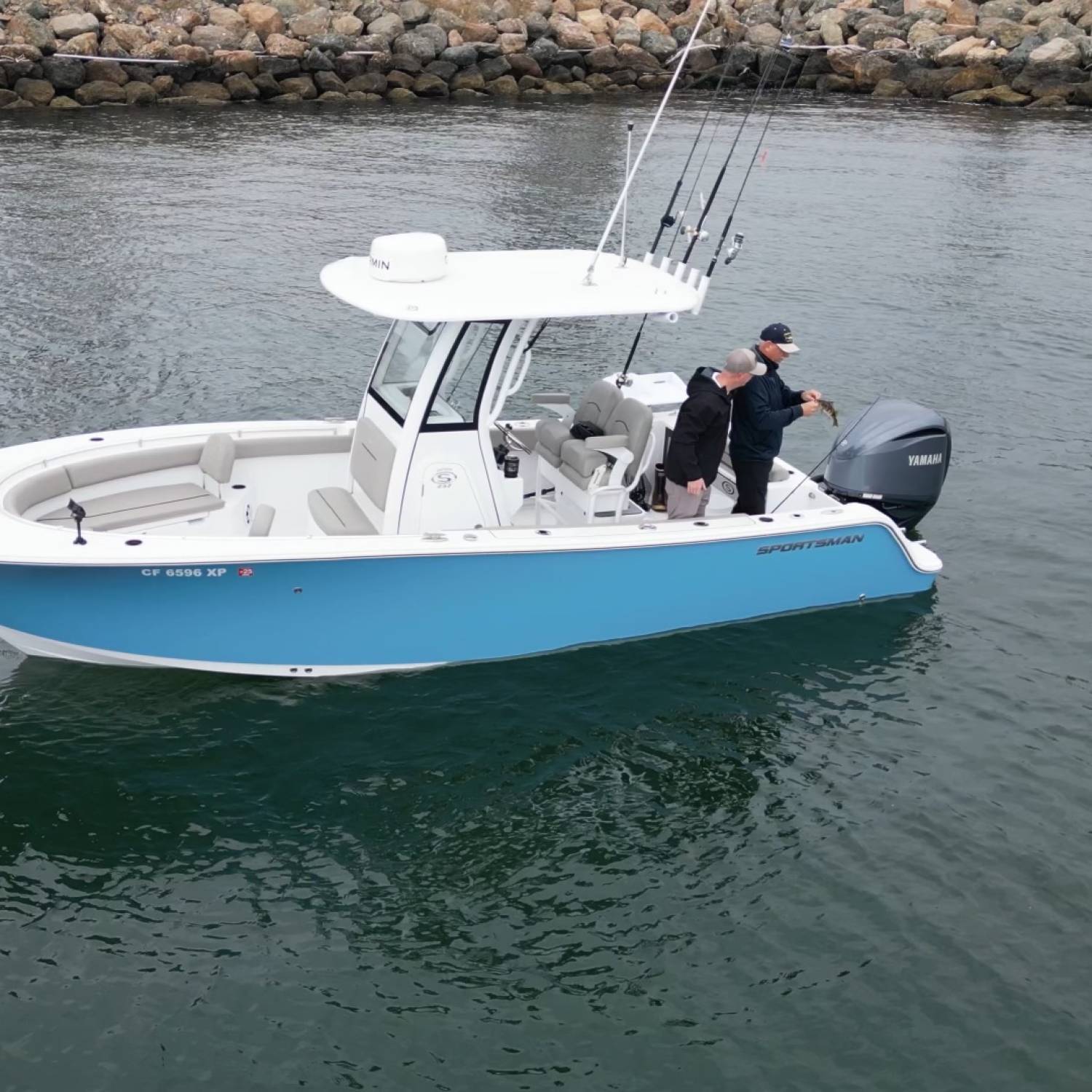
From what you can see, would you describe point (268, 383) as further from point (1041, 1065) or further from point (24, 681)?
point (1041, 1065)

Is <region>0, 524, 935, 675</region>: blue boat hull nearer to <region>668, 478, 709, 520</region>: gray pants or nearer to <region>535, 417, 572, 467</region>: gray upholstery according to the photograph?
<region>668, 478, 709, 520</region>: gray pants

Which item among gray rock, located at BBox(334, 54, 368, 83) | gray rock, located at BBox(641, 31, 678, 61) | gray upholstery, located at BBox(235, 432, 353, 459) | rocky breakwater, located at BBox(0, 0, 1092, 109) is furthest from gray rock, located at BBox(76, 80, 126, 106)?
gray upholstery, located at BBox(235, 432, 353, 459)

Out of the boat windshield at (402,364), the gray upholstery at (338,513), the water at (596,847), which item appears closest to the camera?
the water at (596,847)

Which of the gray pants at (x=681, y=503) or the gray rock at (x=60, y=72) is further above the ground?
the gray rock at (x=60, y=72)

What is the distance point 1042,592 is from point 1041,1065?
5493 millimetres

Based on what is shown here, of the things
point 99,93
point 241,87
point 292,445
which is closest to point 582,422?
point 292,445

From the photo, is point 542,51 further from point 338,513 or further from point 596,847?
point 596,847

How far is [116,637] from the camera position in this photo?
884 cm

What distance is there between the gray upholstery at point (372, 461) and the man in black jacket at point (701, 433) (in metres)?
2.13

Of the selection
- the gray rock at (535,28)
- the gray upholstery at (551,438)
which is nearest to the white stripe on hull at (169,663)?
the gray upholstery at (551,438)

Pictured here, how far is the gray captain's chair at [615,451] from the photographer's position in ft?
32.4

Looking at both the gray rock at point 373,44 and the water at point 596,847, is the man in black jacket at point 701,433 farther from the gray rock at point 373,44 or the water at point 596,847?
the gray rock at point 373,44

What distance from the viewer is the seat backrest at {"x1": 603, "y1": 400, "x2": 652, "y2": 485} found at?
10.0m

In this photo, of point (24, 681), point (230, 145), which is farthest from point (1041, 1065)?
point (230, 145)
